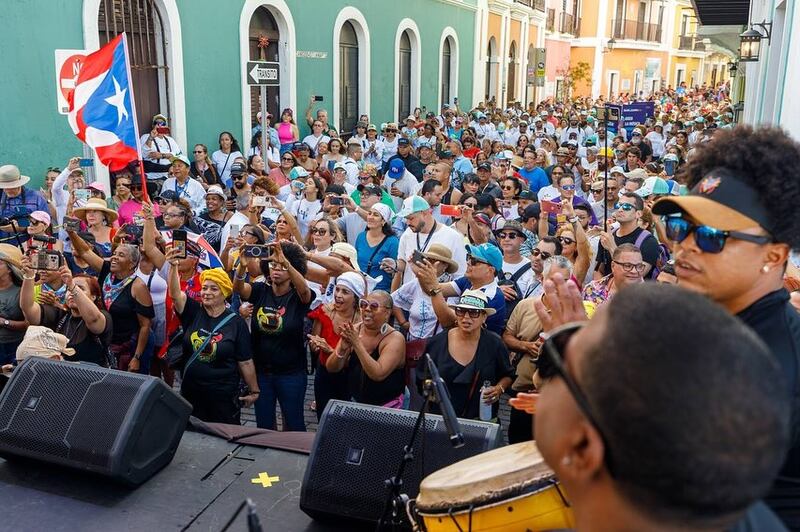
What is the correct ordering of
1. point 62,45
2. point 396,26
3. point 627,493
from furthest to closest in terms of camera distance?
1. point 396,26
2. point 62,45
3. point 627,493

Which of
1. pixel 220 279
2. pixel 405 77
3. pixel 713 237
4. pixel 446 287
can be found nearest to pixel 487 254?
pixel 446 287

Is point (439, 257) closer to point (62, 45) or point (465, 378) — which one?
point (465, 378)

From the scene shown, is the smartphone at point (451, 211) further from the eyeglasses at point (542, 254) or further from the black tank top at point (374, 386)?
the black tank top at point (374, 386)

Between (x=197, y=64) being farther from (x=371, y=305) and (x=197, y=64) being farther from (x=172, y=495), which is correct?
(x=172, y=495)

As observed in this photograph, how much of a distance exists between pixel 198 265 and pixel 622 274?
139 inches

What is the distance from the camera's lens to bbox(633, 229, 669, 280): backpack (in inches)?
273

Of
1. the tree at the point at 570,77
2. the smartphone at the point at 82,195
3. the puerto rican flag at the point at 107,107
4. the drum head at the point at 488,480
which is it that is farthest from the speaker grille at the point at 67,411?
the tree at the point at 570,77

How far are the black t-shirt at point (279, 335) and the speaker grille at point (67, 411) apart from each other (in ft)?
6.58

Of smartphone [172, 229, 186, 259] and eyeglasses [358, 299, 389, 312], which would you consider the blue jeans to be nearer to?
eyeglasses [358, 299, 389, 312]

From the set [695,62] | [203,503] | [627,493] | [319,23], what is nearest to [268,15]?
[319,23]

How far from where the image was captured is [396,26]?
22438mm

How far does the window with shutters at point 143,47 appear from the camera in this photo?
1232 centimetres

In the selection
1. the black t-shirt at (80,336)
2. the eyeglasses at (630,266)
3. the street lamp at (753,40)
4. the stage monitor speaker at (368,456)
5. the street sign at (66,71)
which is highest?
the street lamp at (753,40)

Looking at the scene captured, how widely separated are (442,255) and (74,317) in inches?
119
